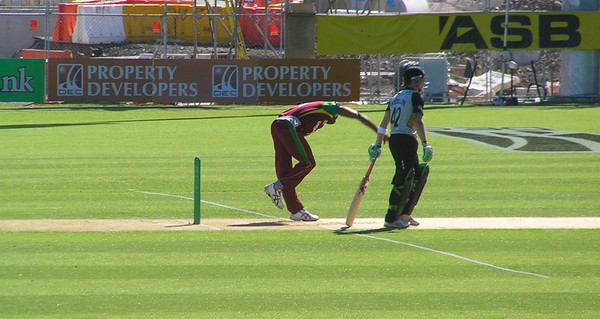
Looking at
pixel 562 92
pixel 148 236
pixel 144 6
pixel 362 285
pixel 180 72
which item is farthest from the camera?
pixel 144 6

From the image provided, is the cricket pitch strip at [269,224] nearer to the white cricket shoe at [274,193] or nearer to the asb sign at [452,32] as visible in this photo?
the white cricket shoe at [274,193]

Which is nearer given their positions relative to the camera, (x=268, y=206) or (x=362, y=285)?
(x=362, y=285)

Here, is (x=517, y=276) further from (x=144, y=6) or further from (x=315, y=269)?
(x=144, y=6)

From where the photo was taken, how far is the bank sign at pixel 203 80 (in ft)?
108

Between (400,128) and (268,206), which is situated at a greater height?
(400,128)

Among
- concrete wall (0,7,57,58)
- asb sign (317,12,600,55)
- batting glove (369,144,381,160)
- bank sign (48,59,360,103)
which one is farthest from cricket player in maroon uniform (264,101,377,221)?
concrete wall (0,7,57,58)

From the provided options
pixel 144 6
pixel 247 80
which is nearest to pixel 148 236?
pixel 247 80

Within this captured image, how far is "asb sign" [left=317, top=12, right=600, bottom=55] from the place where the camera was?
34.1m

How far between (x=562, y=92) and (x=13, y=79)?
56.0 feet

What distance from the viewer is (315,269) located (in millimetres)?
10227

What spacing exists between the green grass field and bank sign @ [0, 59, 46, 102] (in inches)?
470

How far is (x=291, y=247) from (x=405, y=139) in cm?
206

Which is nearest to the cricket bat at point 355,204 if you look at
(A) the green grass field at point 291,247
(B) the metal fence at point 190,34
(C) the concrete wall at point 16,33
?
(A) the green grass field at point 291,247

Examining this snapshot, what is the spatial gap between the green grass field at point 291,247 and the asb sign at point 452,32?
1299 centimetres
